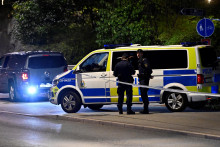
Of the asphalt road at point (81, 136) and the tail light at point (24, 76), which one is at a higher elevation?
the tail light at point (24, 76)

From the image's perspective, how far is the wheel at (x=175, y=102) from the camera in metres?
15.1

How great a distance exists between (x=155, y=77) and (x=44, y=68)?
20.6 ft

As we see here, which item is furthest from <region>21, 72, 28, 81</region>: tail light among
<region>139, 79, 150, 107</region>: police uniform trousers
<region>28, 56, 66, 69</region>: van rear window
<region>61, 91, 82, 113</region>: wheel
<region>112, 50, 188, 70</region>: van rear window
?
<region>139, 79, 150, 107</region>: police uniform trousers

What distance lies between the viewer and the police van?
14.9 meters

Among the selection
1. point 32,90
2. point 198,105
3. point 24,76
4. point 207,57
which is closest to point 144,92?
point 207,57

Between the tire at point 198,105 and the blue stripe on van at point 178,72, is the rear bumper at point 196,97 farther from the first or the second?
the tire at point 198,105

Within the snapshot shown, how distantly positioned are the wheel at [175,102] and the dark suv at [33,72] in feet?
20.6

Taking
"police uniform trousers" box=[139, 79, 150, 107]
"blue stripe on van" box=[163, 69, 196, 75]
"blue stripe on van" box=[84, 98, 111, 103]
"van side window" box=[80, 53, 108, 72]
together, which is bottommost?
"blue stripe on van" box=[84, 98, 111, 103]

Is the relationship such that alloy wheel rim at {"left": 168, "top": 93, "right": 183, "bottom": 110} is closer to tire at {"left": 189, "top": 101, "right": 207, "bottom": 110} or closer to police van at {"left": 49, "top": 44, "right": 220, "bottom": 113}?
police van at {"left": 49, "top": 44, "right": 220, "bottom": 113}

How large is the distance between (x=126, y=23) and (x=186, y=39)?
128 inches

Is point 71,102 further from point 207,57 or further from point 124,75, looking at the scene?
point 207,57

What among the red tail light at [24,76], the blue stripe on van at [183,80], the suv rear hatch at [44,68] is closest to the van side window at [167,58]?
the blue stripe on van at [183,80]

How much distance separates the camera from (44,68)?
66.6ft

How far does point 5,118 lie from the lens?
1497cm
